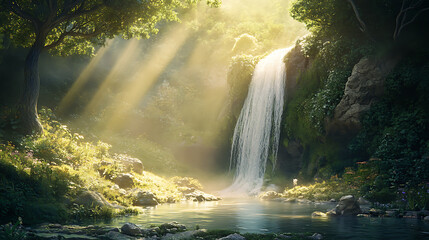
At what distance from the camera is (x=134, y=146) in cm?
3244

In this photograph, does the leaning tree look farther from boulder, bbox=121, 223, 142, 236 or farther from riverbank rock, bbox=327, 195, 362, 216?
riverbank rock, bbox=327, 195, 362, 216

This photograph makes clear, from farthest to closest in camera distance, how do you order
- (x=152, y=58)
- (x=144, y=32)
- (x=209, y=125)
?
(x=152, y=58) < (x=209, y=125) < (x=144, y=32)

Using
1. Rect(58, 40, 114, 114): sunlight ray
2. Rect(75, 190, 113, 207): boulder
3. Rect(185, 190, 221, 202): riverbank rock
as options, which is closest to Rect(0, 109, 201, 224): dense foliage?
Rect(75, 190, 113, 207): boulder

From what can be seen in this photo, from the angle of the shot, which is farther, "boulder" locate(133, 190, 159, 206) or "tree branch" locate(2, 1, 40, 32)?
"boulder" locate(133, 190, 159, 206)

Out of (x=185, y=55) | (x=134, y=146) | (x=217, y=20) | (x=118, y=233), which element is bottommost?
(x=118, y=233)

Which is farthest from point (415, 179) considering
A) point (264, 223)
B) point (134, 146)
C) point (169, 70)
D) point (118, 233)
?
point (169, 70)

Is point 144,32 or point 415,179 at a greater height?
point 144,32

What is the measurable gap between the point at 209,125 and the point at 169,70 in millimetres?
9944

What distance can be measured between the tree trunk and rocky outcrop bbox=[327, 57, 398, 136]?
15.7 metres

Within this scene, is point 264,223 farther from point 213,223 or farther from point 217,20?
point 217,20

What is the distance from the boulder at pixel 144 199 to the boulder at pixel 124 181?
4.64ft

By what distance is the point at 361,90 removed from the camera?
65.1 feet

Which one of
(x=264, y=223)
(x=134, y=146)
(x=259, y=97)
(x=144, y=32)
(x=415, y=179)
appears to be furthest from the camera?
(x=134, y=146)

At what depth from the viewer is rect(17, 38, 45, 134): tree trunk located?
53.8 ft
